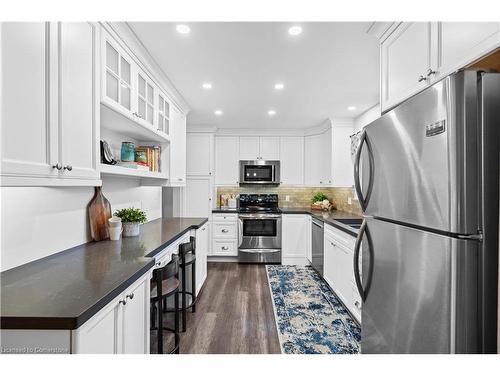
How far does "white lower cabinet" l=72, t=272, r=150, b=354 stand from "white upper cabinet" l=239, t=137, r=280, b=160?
3716 millimetres

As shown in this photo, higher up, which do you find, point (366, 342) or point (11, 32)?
point (11, 32)

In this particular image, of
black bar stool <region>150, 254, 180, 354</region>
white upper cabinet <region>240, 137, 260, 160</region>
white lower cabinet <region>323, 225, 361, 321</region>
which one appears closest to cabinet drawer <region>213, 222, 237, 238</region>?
white upper cabinet <region>240, 137, 260, 160</region>

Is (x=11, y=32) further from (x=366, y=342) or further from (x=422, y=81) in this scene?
(x=366, y=342)

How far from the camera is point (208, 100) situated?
3.42 metres

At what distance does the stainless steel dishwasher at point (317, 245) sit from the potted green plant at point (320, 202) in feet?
1.74

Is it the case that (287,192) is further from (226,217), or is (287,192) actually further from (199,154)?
(199,154)

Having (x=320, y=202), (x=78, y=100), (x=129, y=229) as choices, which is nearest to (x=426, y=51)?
(x=78, y=100)

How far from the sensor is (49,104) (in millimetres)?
1170

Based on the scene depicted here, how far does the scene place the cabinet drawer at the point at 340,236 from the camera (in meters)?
2.56

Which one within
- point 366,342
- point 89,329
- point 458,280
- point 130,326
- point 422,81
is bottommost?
point 366,342

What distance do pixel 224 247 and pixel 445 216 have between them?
157 inches

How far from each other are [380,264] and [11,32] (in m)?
1.93

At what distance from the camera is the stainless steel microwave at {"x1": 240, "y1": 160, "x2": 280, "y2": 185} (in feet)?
16.0
